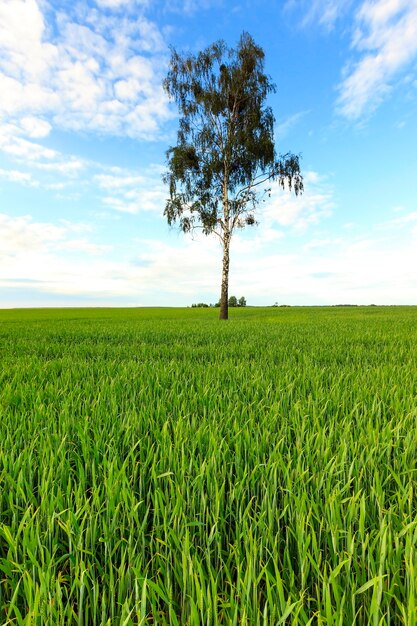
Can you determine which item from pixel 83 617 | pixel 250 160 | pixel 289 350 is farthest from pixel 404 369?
pixel 250 160

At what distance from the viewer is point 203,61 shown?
73.4ft

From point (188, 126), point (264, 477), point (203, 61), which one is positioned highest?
point (203, 61)

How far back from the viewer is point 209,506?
149 centimetres

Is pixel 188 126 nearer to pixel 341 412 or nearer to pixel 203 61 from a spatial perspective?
pixel 203 61

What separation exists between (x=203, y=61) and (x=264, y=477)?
2658cm

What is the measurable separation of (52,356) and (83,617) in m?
5.95

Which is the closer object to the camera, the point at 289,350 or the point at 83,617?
the point at 83,617

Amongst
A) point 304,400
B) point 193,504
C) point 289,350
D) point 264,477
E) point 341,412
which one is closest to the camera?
point 193,504

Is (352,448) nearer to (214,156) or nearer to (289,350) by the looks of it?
(289,350)

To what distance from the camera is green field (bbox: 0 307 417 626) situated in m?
1.00

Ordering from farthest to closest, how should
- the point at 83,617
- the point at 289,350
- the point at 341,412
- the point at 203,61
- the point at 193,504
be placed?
1. the point at 203,61
2. the point at 289,350
3. the point at 341,412
4. the point at 193,504
5. the point at 83,617

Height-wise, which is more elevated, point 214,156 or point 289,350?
point 214,156

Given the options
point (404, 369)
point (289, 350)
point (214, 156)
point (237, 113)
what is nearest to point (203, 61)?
point (237, 113)

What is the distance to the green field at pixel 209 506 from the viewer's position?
3.29ft
